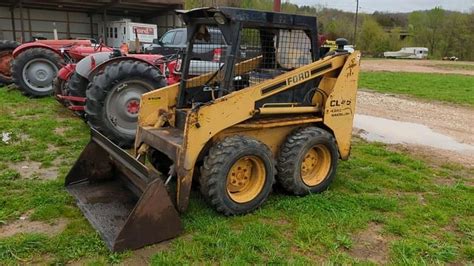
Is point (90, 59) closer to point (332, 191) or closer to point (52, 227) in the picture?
point (52, 227)

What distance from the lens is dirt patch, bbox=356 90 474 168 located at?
703cm

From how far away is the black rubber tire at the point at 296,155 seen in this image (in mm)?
4488

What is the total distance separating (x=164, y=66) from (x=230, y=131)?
3.98 metres

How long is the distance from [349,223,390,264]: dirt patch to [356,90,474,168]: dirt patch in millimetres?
3278

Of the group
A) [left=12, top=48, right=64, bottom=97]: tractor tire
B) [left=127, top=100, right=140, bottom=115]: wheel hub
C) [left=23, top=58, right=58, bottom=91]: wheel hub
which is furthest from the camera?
[left=23, top=58, right=58, bottom=91]: wheel hub

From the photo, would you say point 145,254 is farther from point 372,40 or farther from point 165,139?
point 372,40

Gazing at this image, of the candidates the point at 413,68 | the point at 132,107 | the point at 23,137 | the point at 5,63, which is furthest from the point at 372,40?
the point at 23,137

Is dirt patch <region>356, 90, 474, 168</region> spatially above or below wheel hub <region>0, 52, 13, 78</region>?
below

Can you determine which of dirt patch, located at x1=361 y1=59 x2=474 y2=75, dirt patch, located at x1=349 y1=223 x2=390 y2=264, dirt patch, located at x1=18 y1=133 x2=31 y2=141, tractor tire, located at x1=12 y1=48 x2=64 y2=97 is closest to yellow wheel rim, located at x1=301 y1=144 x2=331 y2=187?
dirt patch, located at x1=349 y1=223 x2=390 y2=264

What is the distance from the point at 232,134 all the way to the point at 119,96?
287cm

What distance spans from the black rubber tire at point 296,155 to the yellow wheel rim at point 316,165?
0.33ft

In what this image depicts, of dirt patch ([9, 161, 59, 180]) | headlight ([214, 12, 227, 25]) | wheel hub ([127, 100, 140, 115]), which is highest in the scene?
headlight ([214, 12, 227, 25])

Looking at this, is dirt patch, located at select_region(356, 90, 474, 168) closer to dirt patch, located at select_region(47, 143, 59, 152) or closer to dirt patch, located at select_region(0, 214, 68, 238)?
dirt patch, located at select_region(0, 214, 68, 238)

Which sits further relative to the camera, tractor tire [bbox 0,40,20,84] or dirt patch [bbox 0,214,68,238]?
tractor tire [bbox 0,40,20,84]
